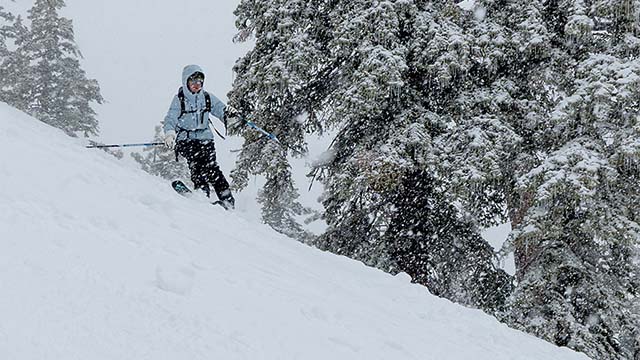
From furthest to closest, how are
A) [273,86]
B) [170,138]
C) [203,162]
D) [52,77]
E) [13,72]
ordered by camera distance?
[52,77], [13,72], [273,86], [203,162], [170,138]

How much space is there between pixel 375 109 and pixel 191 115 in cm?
318

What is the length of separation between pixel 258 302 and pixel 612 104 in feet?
24.4

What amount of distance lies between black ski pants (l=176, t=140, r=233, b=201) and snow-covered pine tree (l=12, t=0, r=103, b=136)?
20288 mm

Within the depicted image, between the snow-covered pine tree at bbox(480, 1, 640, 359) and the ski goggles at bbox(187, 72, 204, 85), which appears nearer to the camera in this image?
the ski goggles at bbox(187, 72, 204, 85)

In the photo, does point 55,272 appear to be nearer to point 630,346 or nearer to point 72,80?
point 630,346

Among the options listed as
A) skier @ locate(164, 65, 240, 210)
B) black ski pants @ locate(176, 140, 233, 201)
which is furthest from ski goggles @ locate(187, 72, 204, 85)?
black ski pants @ locate(176, 140, 233, 201)

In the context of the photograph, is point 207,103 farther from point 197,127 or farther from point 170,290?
point 170,290

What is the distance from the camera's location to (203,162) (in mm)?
9328

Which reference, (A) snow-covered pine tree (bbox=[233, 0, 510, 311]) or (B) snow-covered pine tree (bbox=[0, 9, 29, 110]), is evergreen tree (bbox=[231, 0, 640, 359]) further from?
(B) snow-covered pine tree (bbox=[0, 9, 29, 110])

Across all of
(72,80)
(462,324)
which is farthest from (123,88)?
(462,324)

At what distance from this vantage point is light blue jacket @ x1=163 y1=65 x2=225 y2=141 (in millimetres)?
8969

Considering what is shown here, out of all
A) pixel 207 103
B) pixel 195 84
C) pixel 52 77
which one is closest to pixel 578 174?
pixel 207 103

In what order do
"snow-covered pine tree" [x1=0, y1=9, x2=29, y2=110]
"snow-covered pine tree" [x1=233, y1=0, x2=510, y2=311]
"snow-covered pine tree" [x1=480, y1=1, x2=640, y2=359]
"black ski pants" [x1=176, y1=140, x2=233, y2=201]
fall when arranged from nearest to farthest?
"black ski pants" [x1=176, y1=140, x2=233, y2=201]
"snow-covered pine tree" [x1=480, y1=1, x2=640, y2=359]
"snow-covered pine tree" [x1=233, y1=0, x2=510, y2=311]
"snow-covered pine tree" [x1=0, y1=9, x2=29, y2=110]

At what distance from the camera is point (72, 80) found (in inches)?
1112
